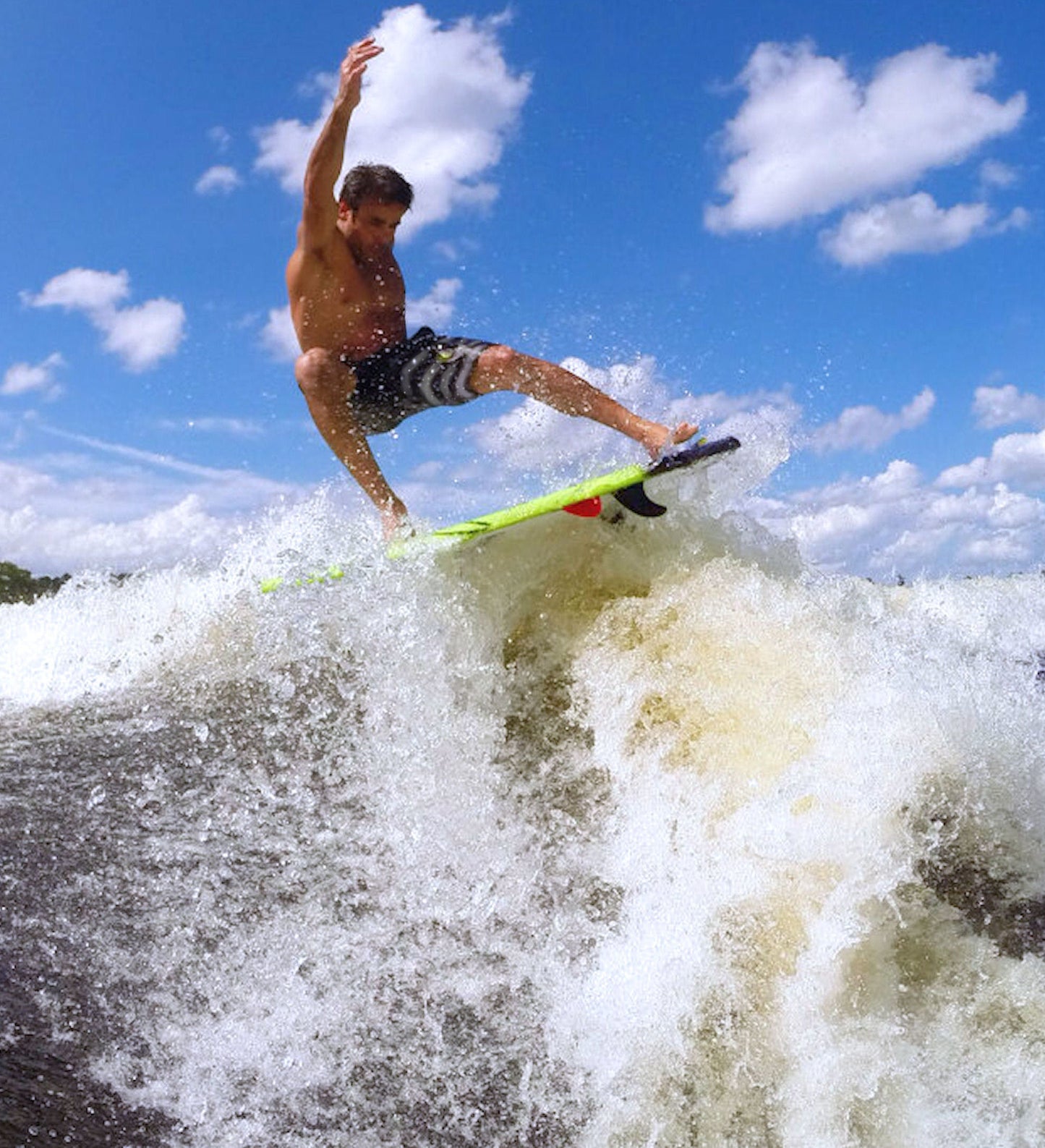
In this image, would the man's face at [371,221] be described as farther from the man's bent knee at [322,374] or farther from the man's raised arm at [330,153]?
the man's bent knee at [322,374]

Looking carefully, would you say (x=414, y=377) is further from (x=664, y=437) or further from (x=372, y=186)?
(x=664, y=437)

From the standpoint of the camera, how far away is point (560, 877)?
10.1 feet

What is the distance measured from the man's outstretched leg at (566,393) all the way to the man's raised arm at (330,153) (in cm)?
95

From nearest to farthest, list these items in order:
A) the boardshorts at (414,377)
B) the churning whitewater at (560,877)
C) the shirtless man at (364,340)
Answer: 1. the churning whitewater at (560,877)
2. the shirtless man at (364,340)
3. the boardshorts at (414,377)

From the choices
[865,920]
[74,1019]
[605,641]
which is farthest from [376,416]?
[865,920]

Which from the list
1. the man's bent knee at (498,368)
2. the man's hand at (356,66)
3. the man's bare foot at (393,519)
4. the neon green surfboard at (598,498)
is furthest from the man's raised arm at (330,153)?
the neon green surfboard at (598,498)

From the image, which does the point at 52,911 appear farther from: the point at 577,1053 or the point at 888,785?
the point at 888,785

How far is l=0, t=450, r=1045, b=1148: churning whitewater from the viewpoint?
2.26m

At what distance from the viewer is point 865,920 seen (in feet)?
7.98

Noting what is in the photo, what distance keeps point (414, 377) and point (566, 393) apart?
3.31ft

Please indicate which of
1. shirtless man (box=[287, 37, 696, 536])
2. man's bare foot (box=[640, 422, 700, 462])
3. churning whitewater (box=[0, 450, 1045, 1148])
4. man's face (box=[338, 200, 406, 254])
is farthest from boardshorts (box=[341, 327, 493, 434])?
man's bare foot (box=[640, 422, 700, 462])

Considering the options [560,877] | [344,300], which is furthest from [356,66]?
[560,877]

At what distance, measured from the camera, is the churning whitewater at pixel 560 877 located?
89.1 inches

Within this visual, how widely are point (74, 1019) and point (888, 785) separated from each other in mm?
2200
